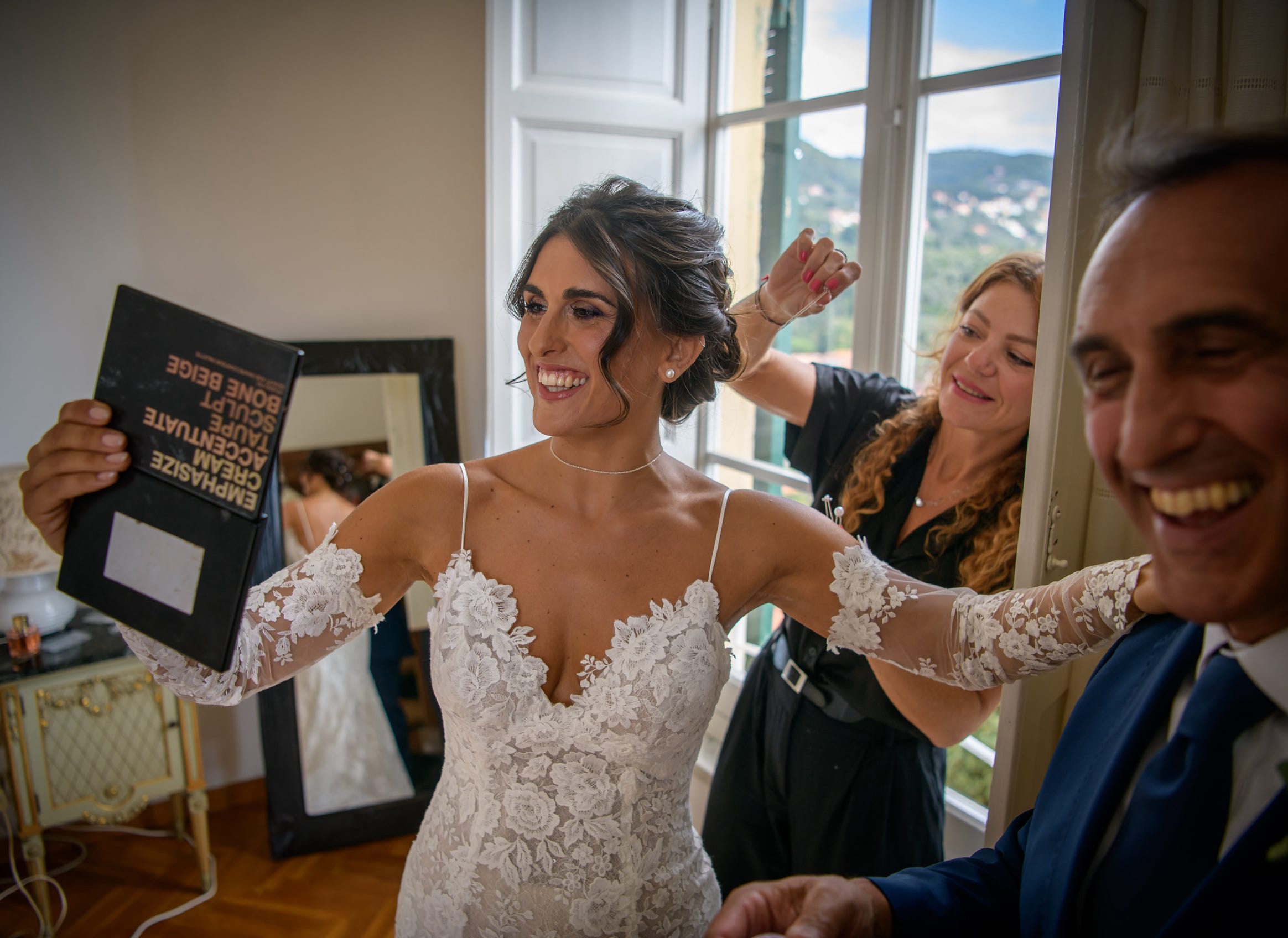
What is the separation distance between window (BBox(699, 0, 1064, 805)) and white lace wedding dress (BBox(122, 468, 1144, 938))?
85 centimetres

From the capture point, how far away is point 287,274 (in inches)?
117

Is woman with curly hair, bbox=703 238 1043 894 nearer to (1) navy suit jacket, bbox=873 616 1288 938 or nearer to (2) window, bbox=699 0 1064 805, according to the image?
(2) window, bbox=699 0 1064 805

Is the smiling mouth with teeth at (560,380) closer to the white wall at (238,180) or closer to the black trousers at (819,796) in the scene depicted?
the black trousers at (819,796)

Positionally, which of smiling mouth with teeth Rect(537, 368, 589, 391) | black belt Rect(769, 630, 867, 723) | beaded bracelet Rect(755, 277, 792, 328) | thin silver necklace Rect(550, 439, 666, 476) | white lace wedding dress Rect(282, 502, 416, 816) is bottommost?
white lace wedding dress Rect(282, 502, 416, 816)

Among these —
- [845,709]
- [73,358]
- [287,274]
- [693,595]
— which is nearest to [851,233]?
[845,709]

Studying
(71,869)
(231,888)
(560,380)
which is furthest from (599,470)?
(71,869)

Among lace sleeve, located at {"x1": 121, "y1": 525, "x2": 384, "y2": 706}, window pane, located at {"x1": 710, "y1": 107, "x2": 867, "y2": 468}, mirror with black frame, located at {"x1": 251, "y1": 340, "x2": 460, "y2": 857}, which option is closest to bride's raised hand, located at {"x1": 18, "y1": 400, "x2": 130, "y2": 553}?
lace sleeve, located at {"x1": 121, "y1": 525, "x2": 384, "y2": 706}

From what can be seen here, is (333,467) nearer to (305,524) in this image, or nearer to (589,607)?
(305,524)

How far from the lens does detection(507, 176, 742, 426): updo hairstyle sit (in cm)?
130

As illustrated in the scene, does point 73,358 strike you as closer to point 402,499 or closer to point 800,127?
point 402,499

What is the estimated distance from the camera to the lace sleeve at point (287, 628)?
3.71 feet

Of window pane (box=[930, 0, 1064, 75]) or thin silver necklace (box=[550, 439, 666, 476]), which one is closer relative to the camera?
thin silver necklace (box=[550, 439, 666, 476])

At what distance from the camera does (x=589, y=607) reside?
1312 mm

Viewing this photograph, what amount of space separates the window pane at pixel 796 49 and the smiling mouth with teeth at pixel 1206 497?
6.59ft
